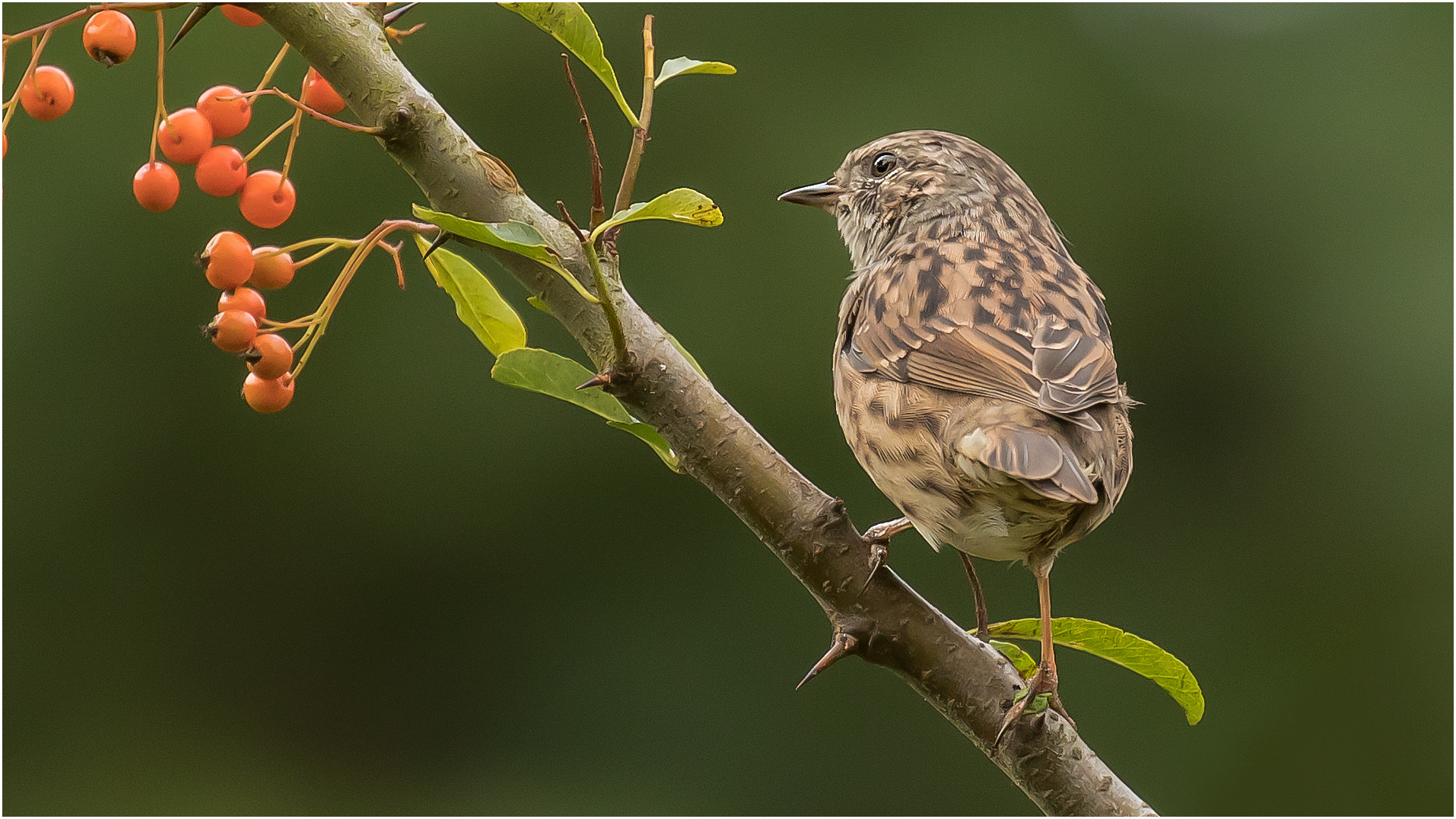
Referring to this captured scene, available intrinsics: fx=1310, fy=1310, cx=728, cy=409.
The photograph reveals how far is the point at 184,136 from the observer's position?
2.06m

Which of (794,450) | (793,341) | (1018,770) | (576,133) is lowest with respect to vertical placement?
(1018,770)


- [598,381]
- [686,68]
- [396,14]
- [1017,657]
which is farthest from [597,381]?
[1017,657]

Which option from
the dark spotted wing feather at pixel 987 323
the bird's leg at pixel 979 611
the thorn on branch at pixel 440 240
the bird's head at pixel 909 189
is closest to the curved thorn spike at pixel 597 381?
the thorn on branch at pixel 440 240

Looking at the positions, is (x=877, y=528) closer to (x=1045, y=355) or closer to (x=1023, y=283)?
(x=1045, y=355)

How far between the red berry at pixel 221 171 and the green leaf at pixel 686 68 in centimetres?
69

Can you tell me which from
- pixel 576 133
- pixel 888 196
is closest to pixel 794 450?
pixel 576 133

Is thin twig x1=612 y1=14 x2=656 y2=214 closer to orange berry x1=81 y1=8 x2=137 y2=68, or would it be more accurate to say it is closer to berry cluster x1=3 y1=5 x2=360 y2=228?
berry cluster x1=3 y1=5 x2=360 y2=228

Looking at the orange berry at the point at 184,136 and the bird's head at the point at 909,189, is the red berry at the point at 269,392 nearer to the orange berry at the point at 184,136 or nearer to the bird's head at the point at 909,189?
the orange berry at the point at 184,136

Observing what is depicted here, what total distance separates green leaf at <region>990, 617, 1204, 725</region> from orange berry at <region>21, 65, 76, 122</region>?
1.67 metres

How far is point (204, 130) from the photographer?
2086 mm

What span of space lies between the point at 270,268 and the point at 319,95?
35cm

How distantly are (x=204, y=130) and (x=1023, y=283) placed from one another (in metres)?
1.76

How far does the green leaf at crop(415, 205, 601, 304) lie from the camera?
162 centimetres

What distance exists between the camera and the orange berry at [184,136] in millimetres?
2055
